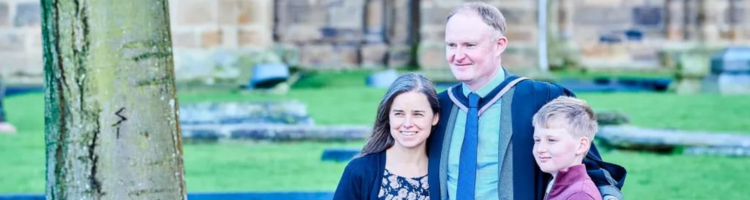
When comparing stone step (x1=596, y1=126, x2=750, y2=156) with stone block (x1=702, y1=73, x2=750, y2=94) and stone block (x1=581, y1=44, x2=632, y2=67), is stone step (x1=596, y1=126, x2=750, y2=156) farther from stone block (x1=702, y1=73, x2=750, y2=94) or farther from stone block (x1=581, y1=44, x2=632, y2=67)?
stone block (x1=581, y1=44, x2=632, y2=67)

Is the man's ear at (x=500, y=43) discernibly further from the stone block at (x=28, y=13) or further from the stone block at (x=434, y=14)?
the stone block at (x=28, y=13)

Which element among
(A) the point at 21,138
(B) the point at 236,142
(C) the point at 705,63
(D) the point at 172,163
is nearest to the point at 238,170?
(B) the point at 236,142

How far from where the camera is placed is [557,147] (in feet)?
11.9

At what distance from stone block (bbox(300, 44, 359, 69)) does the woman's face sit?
51.7ft

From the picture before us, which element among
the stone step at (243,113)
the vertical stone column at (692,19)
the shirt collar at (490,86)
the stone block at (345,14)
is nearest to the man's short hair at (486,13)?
the shirt collar at (490,86)

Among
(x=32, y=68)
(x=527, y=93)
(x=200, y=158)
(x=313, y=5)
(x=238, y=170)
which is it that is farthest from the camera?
(x=313, y=5)

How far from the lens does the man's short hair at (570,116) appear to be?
3.62 meters

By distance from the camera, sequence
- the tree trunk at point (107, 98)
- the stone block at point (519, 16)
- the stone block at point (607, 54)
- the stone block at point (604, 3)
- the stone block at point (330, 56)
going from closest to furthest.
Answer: the tree trunk at point (107, 98) < the stone block at point (519, 16) < the stone block at point (330, 56) < the stone block at point (607, 54) < the stone block at point (604, 3)

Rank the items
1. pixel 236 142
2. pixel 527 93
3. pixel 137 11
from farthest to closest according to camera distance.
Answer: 1. pixel 236 142
2. pixel 137 11
3. pixel 527 93

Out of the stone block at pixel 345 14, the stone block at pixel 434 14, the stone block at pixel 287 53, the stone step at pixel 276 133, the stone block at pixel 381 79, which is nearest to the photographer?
the stone step at pixel 276 133

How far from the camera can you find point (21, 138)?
1077 cm

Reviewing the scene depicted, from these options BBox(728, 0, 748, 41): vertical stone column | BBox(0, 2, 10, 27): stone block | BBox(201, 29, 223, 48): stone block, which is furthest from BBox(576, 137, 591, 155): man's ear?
BBox(728, 0, 748, 41): vertical stone column

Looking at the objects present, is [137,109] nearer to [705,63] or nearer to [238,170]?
[238,170]

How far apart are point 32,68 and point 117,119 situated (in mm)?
13571
